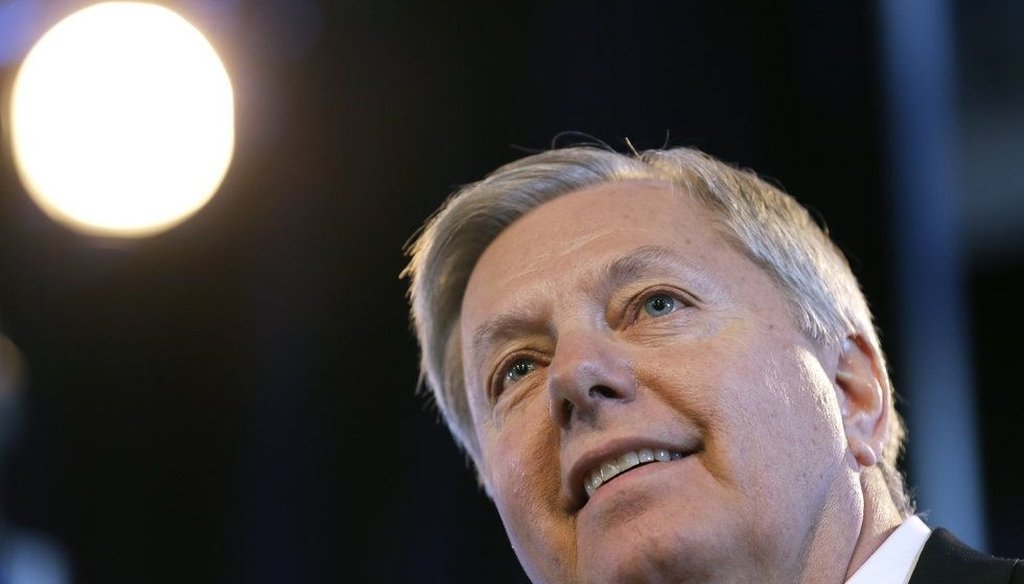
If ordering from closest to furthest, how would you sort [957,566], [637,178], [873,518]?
[957,566]
[873,518]
[637,178]

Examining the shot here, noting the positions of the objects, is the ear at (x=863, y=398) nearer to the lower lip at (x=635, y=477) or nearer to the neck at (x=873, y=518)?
the neck at (x=873, y=518)

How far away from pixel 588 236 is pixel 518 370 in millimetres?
270

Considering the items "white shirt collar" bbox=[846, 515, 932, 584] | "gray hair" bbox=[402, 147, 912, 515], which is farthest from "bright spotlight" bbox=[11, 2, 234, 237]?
"white shirt collar" bbox=[846, 515, 932, 584]

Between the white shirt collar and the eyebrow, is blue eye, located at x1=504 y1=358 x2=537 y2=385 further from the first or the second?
the white shirt collar

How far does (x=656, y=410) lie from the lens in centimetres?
222

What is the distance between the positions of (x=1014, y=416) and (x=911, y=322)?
1.14ft

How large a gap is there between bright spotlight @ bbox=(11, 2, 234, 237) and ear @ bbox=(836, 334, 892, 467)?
2.06 m

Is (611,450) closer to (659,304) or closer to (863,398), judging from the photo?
(659,304)

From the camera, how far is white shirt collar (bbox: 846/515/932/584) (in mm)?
2201

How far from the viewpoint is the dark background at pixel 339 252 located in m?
4.02

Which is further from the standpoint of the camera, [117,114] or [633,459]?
[117,114]

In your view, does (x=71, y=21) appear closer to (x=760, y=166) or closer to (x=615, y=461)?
(x=760, y=166)

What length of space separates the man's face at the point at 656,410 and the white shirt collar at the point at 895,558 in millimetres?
40

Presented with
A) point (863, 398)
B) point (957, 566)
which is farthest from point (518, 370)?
point (957, 566)
